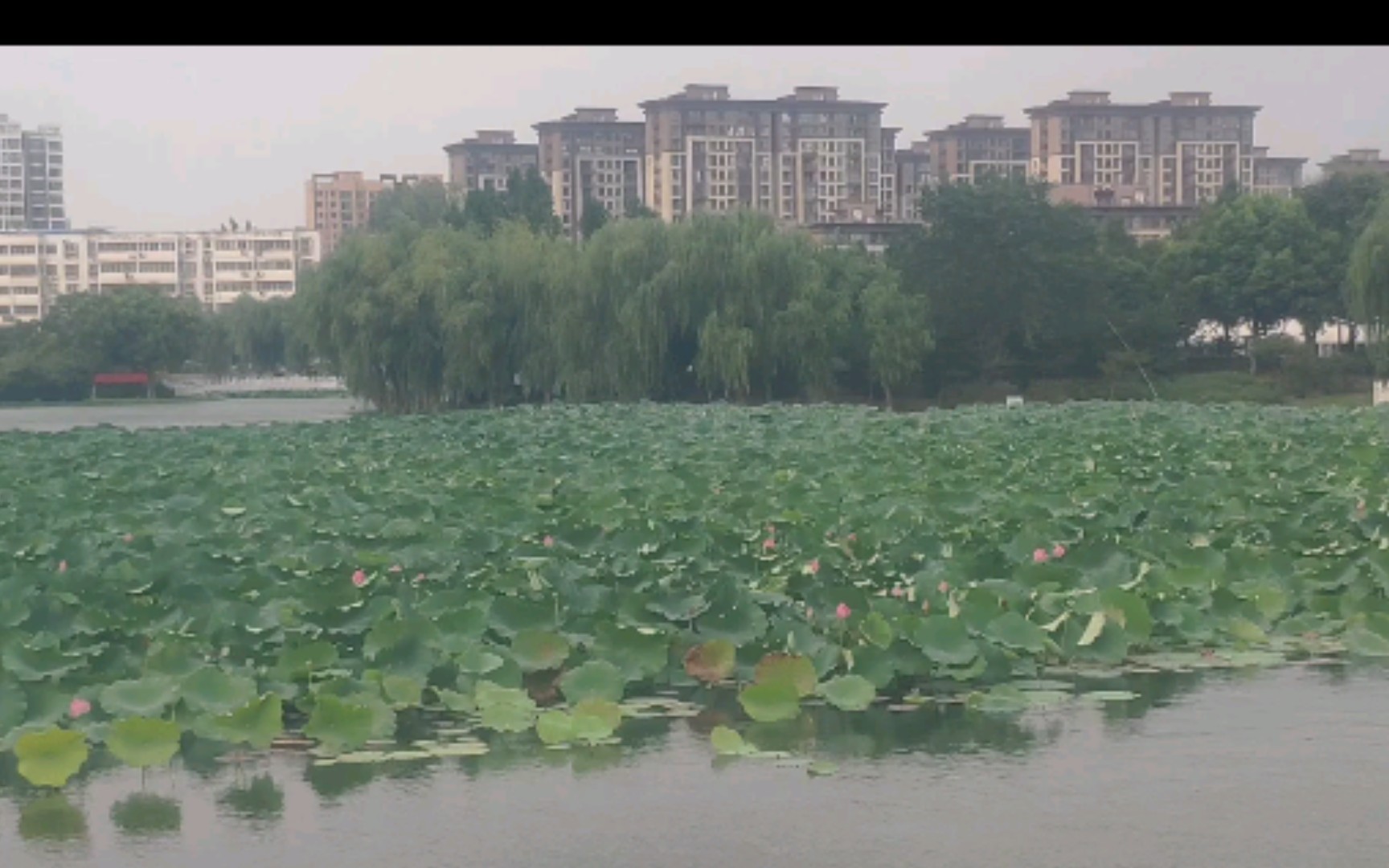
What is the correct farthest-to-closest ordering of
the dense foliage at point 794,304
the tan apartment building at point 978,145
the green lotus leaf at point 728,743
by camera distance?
the tan apartment building at point 978,145, the dense foliage at point 794,304, the green lotus leaf at point 728,743

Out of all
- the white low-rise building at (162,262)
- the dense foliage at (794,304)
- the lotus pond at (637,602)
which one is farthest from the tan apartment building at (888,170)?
the lotus pond at (637,602)

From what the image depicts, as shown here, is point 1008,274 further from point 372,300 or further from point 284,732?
point 284,732

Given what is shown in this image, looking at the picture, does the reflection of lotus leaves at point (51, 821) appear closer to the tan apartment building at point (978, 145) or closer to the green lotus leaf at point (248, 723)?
the green lotus leaf at point (248, 723)

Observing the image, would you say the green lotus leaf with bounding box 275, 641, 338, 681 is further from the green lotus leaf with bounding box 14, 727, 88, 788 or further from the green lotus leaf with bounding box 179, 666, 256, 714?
the green lotus leaf with bounding box 14, 727, 88, 788

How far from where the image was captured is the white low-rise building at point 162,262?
80.8 meters

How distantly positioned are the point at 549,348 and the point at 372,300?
2.94 m

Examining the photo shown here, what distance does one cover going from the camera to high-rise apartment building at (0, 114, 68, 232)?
3615 inches

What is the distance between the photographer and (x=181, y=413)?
118 ft

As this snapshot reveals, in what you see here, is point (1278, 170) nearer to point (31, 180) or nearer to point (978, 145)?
point (978, 145)

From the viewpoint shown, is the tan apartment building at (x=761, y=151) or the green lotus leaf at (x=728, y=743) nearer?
the green lotus leaf at (x=728, y=743)

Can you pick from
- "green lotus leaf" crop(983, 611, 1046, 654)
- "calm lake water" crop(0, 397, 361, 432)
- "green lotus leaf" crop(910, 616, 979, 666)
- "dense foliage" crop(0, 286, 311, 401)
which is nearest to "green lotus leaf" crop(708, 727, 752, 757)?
"green lotus leaf" crop(910, 616, 979, 666)

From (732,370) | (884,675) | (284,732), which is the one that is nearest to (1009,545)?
(884,675)

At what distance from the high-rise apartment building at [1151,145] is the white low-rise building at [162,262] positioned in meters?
33.1

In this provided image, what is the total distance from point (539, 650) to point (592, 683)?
28cm
